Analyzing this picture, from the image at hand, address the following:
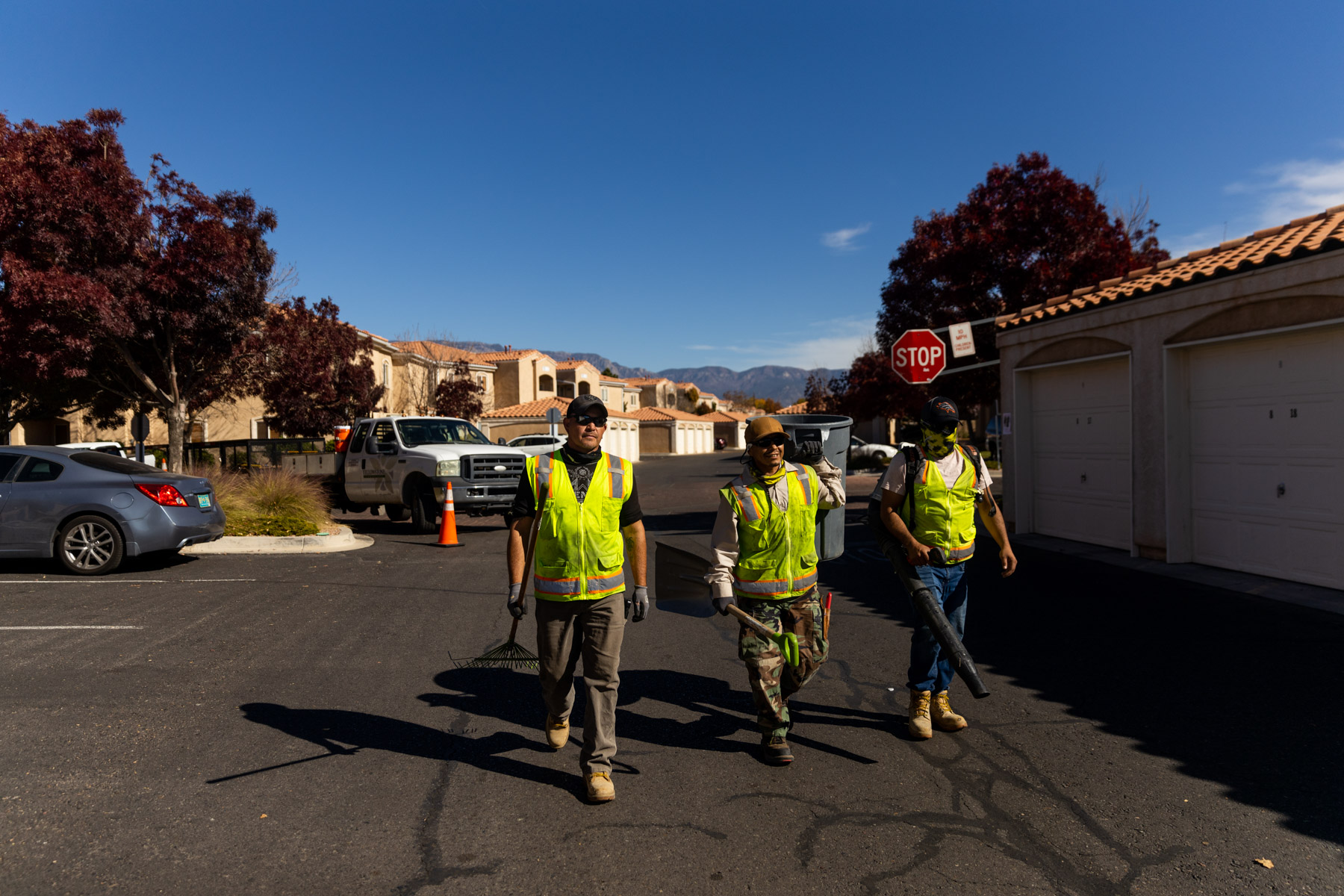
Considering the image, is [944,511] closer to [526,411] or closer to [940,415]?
[940,415]

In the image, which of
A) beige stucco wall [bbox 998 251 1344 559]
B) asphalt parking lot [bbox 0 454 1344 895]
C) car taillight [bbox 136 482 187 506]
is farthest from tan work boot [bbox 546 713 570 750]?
beige stucco wall [bbox 998 251 1344 559]

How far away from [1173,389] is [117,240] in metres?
17.5

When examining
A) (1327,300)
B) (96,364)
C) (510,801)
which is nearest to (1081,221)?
(1327,300)

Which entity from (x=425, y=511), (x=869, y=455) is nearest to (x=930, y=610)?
(x=425, y=511)

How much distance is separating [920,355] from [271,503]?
35.1ft

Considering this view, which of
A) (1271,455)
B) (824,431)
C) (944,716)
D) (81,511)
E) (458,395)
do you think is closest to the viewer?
(944,716)

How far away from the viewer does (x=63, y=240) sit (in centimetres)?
1568

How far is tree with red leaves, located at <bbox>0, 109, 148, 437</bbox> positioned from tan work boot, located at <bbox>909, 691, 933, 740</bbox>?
16.2 m

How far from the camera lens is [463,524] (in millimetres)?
16703

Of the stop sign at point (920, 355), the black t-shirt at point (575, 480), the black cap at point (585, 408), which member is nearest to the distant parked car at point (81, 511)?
the black t-shirt at point (575, 480)

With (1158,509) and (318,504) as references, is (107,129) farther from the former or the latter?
(1158,509)

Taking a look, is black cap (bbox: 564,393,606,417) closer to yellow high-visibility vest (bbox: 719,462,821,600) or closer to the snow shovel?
yellow high-visibility vest (bbox: 719,462,821,600)

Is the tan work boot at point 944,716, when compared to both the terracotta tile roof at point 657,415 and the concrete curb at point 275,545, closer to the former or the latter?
the concrete curb at point 275,545

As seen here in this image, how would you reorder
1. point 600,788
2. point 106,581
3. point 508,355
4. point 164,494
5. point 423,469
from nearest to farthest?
1. point 600,788
2. point 106,581
3. point 164,494
4. point 423,469
5. point 508,355
